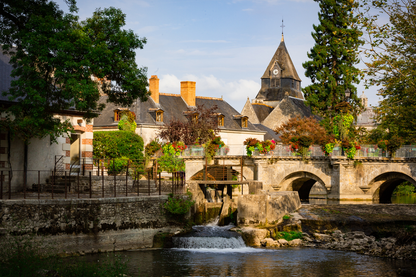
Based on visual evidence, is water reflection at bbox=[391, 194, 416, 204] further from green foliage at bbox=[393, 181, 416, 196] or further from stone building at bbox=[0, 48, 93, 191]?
stone building at bbox=[0, 48, 93, 191]

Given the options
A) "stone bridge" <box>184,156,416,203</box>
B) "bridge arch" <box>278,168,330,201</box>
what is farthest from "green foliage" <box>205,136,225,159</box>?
"bridge arch" <box>278,168,330,201</box>

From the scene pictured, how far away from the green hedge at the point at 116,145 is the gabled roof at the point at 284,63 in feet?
145

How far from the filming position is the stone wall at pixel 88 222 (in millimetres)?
15688

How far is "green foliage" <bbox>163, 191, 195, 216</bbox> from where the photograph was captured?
19141 millimetres

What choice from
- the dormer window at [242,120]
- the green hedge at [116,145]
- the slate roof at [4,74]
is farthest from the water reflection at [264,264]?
the dormer window at [242,120]

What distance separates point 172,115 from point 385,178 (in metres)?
21.3

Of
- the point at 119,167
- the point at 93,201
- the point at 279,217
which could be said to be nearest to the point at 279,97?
the point at 119,167

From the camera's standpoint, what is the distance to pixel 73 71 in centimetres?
1609

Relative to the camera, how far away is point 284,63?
75.9 metres

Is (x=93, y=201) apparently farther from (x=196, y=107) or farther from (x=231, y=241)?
(x=196, y=107)

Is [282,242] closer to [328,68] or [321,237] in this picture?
[321,237]

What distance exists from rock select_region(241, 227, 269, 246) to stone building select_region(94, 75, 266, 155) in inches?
914

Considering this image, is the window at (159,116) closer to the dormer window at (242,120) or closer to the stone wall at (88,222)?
the dormer window at (242,120)

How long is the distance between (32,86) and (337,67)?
33291 mm
